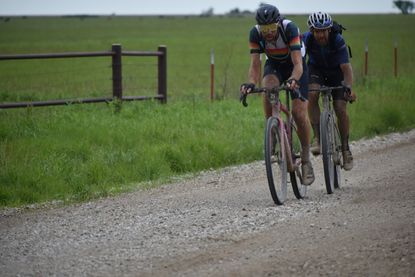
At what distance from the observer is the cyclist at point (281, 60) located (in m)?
8.84

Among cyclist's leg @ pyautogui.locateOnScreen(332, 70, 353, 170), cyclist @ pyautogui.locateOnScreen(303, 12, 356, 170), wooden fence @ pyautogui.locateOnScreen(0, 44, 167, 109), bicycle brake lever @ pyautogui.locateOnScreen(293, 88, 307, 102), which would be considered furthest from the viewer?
wooden fence @ pyautogui.locateOnScreen(0, 44, 167, 109)

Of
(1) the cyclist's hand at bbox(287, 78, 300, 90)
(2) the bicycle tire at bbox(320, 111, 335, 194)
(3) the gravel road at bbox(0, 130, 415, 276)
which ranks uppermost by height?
(1) the cyclist's hand at bbox(287, 78, 300, 90)

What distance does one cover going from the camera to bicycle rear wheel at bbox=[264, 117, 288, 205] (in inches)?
338

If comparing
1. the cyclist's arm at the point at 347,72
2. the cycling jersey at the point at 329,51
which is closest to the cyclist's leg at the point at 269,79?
the cycling jersey at the point at 329,51

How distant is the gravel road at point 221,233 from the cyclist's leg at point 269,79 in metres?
0.99

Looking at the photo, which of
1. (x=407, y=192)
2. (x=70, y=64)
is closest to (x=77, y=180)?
(x=407, y=192)

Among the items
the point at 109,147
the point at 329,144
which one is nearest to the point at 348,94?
the point at 329,144

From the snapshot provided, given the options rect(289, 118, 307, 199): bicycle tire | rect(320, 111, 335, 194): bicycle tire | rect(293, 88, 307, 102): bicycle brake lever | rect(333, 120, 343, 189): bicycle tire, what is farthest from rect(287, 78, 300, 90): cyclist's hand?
rect(333, 120, 343, 189): bicycle tire

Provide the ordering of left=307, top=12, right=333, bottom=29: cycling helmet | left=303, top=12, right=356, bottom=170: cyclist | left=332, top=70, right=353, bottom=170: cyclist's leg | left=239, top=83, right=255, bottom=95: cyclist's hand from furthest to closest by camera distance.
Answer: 1. left=332, top=70, right=353, bottom=170: cyclist's leg
2. left=303, top=12, right=356, bottom=170: cyclist
3. left=307, top=12, right=333, bottom=29: cycling helmet
4. left=239, top=83, right=255, bottom=95: cyclist's hand

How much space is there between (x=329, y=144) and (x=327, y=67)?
1.09 metres

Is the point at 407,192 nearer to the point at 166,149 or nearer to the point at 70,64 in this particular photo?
the point at 166,149

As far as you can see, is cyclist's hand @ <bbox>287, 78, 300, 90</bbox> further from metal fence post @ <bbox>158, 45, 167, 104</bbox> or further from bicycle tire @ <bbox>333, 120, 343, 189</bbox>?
metal fence post @ <bbox>158, 45, 167, 104</bbox>

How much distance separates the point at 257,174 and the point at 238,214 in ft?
11.3

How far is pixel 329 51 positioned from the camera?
401 inches
